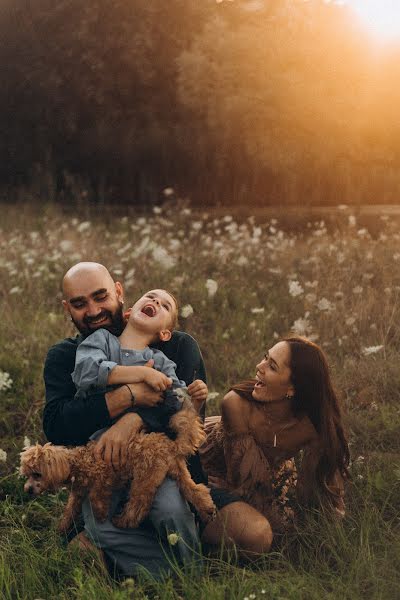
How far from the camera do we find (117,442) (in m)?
2.46

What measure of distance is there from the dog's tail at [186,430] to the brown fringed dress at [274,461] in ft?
1.62

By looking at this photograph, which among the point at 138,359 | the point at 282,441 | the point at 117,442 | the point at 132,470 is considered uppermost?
the point at 138,359

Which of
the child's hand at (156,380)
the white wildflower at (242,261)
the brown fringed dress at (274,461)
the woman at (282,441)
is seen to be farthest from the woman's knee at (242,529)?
the white wildflower at (242,261)

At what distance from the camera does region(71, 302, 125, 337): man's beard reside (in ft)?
8.80

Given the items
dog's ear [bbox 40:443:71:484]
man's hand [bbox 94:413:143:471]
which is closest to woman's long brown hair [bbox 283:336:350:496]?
man's hand [bbox 94:413:143:471]

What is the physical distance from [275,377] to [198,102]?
7.77 meters

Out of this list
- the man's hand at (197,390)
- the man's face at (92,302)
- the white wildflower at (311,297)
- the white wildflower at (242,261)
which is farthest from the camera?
the white wildflower at (242,261)

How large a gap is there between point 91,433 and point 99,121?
9817mm

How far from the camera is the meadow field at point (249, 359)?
258 cm

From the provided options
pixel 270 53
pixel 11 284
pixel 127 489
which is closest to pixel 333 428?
pixel 127 489

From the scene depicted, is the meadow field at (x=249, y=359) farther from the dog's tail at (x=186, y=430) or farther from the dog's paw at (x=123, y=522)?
the dog's tail at (x=186, y=430)

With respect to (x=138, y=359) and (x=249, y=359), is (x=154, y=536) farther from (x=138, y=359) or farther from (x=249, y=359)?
(x=249, y=359)

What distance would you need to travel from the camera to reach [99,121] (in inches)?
462

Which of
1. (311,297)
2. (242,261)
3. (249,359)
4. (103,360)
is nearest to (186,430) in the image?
(103,360)
